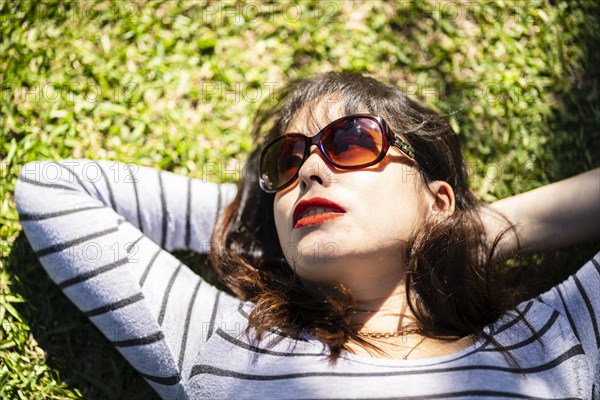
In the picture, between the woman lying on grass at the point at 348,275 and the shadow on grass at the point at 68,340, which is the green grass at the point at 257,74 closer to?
the shadow on grass at the point at 68,340

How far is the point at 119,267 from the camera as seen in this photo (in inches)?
84.7

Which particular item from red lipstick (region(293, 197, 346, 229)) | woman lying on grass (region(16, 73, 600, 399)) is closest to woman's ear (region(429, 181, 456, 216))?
woman lying on grass (region(16, 73, 600, 399))

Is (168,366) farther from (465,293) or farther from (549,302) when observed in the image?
(549,302)

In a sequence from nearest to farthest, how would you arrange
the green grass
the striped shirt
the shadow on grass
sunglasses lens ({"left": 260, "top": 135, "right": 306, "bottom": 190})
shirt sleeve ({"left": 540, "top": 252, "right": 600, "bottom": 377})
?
the striped shirt, shirt sleeve ({"left": 540, "top": 252, "right": 600, "bottom": 377}), sunglasses lens ({"left": 260, "top": 135, "right": 306, "bottom": 190}), the shadow on grass, the green grass

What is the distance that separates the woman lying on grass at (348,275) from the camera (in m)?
1.96

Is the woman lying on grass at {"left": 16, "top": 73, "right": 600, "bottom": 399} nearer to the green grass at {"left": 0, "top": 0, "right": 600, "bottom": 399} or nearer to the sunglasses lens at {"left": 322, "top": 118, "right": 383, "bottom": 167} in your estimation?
the sunglasses lens at {"left": 322, "top": 118, "right": 383, "bottom": 167}

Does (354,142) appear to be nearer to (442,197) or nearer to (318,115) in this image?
(318,115)

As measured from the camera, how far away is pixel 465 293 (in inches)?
84.6

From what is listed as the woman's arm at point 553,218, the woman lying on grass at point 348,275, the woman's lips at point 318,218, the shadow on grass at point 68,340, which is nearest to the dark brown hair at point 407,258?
the woman lying on grass at point 348,275

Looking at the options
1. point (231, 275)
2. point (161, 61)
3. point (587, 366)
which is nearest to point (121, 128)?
point (161, 61)

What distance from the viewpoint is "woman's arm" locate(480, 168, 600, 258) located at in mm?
2330

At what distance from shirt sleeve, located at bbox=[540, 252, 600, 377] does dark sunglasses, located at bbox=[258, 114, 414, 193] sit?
0.72 metres

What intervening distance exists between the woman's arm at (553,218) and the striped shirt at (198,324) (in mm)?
220

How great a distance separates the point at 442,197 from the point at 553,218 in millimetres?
484
